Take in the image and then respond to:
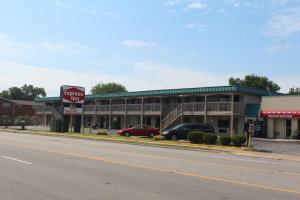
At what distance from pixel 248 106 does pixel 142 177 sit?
37607 millimetres

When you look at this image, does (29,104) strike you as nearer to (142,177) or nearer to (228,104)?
(228,104)

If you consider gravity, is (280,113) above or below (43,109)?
below

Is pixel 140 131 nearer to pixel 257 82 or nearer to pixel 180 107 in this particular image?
pixel 180 107

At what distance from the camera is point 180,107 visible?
52094 millimetres

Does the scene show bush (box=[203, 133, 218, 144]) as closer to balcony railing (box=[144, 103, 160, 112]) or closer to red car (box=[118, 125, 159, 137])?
red car (box=[118, 125, 159, 137])

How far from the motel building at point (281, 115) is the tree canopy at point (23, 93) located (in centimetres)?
12194

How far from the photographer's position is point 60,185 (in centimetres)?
1074

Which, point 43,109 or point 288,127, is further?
point 43,109

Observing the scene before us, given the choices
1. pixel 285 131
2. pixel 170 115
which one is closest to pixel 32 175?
pixel 285 131

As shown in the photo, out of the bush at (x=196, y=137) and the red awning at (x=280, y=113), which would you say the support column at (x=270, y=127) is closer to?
the red awning at (x=280, y=113)

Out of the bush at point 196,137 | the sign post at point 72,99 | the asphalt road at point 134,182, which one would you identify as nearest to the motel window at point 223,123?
the sign post at point 72,99

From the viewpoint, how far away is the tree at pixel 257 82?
92375 millimetres

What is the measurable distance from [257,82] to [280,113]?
163ft

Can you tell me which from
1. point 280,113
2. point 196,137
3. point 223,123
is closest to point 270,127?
point 280,113
